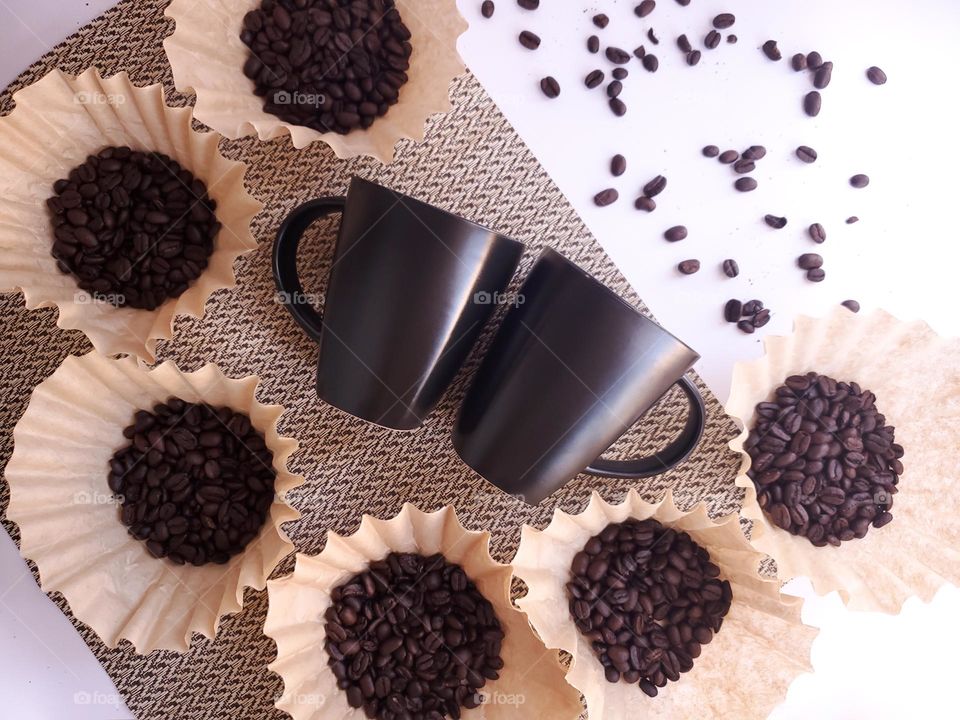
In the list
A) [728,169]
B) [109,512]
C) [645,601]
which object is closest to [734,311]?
[728,169]

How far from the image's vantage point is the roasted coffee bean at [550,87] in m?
0.97

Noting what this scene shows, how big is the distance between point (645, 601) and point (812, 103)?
27.7 inches

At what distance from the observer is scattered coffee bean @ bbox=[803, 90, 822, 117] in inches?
39.4

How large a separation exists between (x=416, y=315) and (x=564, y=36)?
0.48m

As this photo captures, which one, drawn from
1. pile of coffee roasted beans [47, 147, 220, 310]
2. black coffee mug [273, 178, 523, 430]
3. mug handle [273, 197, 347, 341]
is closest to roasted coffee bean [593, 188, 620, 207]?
black coffee mug [273, 178, 523, 430]

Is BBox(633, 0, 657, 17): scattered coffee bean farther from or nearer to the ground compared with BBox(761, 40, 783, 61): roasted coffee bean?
farther from the ground

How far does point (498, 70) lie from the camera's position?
0.98 m

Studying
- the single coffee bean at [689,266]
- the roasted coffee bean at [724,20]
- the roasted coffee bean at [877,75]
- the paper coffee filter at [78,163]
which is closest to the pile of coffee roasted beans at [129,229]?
the paper coffee filter at [78,163]

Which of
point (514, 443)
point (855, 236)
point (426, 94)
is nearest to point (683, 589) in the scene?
point (514, 443)

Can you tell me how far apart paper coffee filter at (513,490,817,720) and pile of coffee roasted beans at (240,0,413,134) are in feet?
1.80

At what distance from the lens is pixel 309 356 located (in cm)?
100

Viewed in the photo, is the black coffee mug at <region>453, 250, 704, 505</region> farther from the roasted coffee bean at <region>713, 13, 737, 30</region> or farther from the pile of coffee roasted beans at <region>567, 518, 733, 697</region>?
the roasted coffee bean at <region>713, 13, 737, 30</region>

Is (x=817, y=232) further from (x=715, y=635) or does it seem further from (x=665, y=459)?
(x=715, y=635)

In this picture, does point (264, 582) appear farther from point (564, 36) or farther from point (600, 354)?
point (564, 36)
